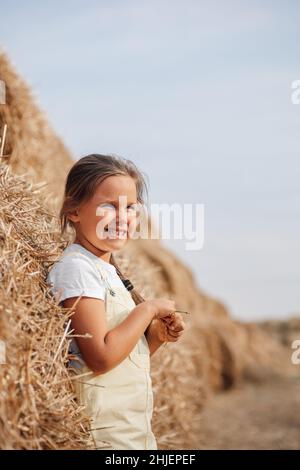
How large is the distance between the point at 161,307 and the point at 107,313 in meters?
0.18

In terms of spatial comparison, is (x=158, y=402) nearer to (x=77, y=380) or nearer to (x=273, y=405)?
(x=77, y=380)

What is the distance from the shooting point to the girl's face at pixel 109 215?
234 centimetres

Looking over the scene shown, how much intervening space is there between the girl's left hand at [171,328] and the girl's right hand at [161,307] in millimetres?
31

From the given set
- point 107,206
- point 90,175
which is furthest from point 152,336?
point 90,175

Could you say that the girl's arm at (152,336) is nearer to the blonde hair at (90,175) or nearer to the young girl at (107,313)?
the young girl at (107,313)

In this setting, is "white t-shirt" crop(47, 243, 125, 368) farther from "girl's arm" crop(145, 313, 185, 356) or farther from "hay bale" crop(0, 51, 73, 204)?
"hay bale" crop(0, 51, 73, 204)

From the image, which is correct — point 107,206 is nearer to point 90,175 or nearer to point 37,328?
point 90,175

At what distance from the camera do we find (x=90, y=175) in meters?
2.40

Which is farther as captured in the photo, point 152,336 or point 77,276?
point 152,336

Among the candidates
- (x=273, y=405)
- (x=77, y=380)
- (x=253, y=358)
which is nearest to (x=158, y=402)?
(x=77, y=380)

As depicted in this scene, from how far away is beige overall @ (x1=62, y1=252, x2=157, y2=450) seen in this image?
2.18m

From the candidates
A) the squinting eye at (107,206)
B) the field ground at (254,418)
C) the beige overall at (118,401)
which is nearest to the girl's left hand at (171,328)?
the beige overall at (118,401)

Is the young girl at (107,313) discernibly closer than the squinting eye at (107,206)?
Yes
